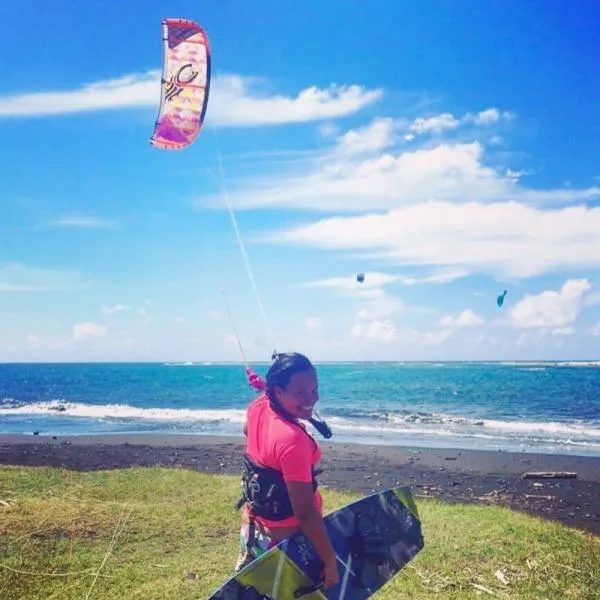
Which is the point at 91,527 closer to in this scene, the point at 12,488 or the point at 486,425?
the point at 12,488

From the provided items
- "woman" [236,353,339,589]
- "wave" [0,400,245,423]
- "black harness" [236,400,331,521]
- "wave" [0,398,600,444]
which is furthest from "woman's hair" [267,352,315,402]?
"wave" [0,400,245,423]

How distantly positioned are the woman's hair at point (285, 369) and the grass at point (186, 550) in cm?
341

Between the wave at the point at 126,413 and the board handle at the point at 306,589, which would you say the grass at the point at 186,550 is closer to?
the board handle at the point at 306,589

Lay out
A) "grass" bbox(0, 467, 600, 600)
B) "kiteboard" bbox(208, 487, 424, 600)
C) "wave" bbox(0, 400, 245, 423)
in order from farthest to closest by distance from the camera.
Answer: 1. "wave" bbox(0, 400, 245, 423)
2. "grass" bbox(0, 467, 600, 600)
3. "kiteboard" bbox(208, 487, 424, 600)

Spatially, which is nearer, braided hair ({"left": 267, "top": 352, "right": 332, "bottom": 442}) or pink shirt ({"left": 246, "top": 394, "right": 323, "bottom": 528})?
pink shirt ({"left": 246, "top": 394, "right": 323, "bottom": 528})

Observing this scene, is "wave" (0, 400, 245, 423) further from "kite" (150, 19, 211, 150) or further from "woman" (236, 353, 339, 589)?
"woman" (236, 353, 339, 589)

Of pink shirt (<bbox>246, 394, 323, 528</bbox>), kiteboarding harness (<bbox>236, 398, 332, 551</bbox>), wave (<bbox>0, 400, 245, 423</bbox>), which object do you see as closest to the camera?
pink shirt (<bbox>246, 394, 323, 528</bbox>)

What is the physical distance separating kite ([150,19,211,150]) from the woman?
4140 mm

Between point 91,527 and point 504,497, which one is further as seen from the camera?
point 504,497

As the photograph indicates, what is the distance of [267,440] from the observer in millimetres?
3793

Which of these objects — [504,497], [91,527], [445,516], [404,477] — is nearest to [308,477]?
[91,527]

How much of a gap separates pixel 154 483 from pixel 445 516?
211 inches

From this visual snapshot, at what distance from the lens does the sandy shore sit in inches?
506

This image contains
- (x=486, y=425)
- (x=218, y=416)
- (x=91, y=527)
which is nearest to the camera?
(x=91, y=527)
